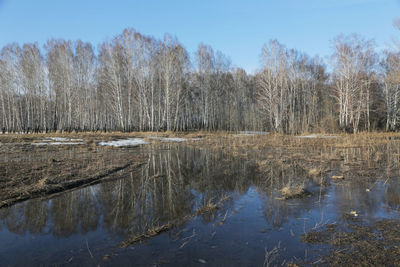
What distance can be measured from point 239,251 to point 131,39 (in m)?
29.3

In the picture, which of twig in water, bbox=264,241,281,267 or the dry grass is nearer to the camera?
twig in water, bbox=264,241,281,267

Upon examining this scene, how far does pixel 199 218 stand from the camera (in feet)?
14.9

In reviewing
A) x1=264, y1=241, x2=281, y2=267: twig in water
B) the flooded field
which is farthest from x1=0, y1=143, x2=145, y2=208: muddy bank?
x1=264, y1=241, x2=281, y2=267: twig in water

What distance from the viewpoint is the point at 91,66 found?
31.2 m

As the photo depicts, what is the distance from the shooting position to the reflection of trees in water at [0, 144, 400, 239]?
440cm

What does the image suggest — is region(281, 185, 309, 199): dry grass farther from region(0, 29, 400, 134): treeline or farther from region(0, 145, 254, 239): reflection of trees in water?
region(0, 29, 400, 134): treeline

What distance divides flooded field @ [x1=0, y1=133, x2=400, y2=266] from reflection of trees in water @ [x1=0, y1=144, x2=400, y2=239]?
0.07ft

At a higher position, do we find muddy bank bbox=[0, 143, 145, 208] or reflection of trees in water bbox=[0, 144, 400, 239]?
muddy bank bbox=[0, 143, 145, 208]

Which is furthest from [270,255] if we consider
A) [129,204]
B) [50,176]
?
[50,176]

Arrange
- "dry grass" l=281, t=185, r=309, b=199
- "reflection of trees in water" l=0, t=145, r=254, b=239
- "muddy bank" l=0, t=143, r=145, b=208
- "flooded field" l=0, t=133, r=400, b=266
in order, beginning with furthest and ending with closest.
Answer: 1. "muddy bank" l=0, t=143, r=145, b=208
2. "dry grass" l=281, t=185, r=309, b=199
3. "reflection of trees in water" l=0, t=145, r=254, b=239
4. "flooded field" l=0, t=133, r=400, b=266

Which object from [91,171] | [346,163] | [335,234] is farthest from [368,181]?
[91,171]

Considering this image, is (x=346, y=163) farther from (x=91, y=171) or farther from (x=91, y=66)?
(x=91, y=66)

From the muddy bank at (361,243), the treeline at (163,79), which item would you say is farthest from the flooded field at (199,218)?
the treeline at (163,79)

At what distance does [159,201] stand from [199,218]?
1314mm
